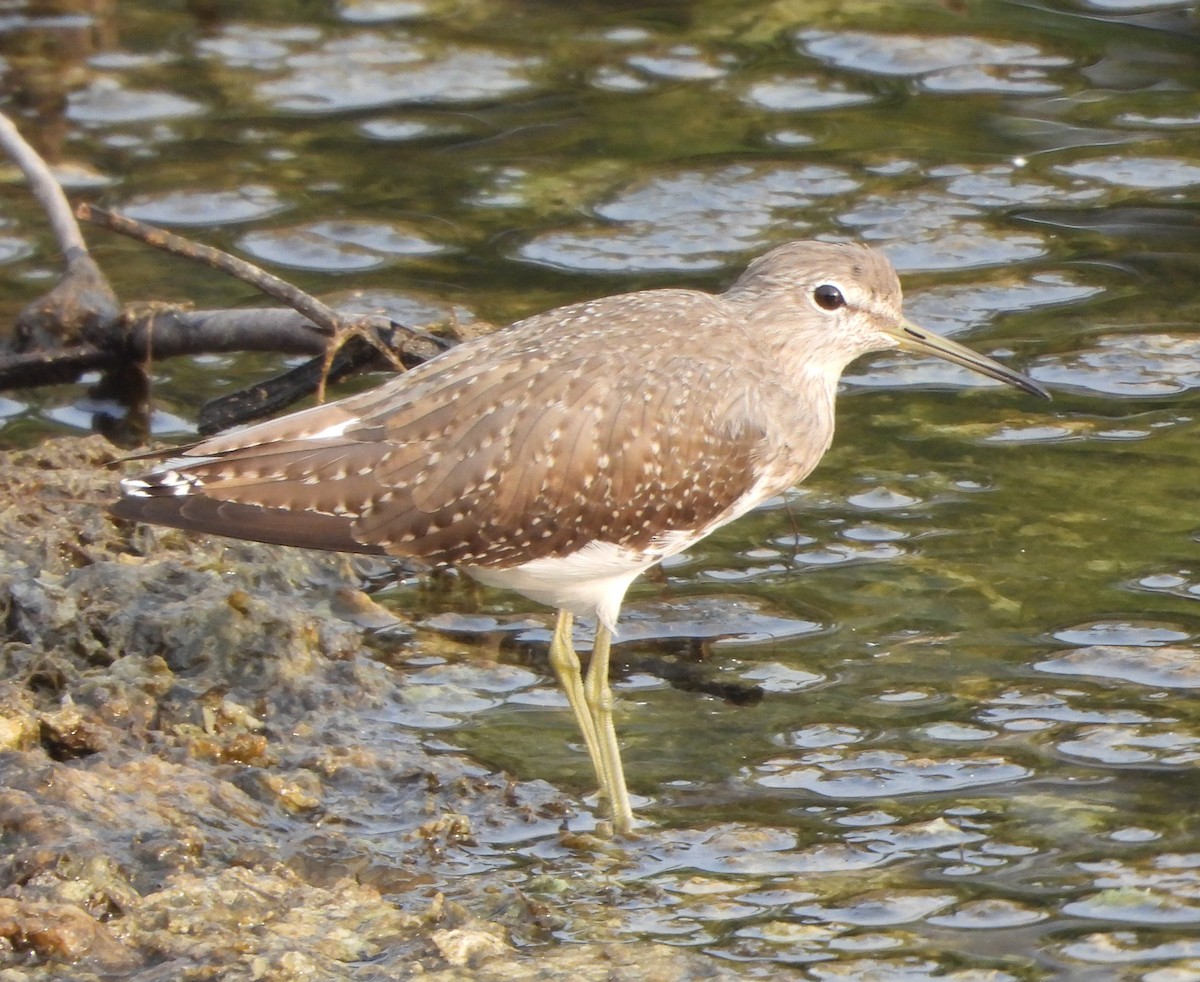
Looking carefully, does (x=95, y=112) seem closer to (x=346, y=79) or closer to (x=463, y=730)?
(x=346, y=79)

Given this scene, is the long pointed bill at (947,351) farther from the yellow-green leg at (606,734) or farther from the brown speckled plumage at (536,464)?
the yellow-green leg at (606,734)

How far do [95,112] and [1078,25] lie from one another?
4.99m

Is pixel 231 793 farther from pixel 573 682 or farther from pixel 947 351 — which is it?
pixel 947 351

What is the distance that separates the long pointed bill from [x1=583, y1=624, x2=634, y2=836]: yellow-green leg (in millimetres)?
1420

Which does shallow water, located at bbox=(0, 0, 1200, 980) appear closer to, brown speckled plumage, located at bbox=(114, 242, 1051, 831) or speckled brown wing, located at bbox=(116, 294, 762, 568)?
brown speckled plumage, located at bbox=(114, 242, 1051, 831)

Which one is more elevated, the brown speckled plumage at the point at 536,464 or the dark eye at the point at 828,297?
the dark eye at the point at 828,297

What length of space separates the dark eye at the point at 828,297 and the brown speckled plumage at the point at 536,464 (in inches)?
18.9

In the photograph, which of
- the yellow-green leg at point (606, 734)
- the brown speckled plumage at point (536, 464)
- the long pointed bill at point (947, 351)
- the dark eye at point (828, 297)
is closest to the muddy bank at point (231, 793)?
the yellow-green leg at point (606, 734)

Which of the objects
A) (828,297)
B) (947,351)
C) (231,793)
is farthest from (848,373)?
(231,793)

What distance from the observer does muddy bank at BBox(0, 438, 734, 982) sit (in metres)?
4.44

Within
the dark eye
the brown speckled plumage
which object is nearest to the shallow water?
the brown speckled plumage

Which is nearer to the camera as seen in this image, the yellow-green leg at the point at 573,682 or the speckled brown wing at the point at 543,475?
the speckled brown wing at the point at 543,475

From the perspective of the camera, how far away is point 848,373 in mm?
7910

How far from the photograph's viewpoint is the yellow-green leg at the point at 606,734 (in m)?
Result: 5.34
